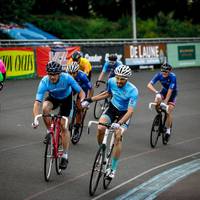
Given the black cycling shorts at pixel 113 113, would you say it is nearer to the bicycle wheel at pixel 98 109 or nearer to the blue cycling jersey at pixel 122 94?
the blue cycling jersey at pixel 122 94

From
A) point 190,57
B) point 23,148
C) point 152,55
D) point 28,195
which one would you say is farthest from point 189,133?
point 190,57

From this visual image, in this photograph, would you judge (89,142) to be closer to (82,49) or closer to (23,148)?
(23,148)

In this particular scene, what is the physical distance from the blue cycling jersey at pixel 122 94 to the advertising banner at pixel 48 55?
19.4 metres

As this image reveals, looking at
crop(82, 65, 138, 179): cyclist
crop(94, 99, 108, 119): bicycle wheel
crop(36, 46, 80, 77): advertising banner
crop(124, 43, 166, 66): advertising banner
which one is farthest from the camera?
crop(124, 43, 166, 66): advertising banner

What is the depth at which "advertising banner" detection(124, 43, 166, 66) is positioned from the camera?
117 feet

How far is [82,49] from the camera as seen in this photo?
3312cm

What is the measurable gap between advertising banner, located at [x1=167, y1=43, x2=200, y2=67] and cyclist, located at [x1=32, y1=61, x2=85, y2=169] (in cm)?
2804

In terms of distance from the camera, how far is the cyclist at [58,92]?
33.5ft

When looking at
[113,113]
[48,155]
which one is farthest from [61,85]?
[48,155]

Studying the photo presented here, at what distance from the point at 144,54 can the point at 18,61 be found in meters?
10.4

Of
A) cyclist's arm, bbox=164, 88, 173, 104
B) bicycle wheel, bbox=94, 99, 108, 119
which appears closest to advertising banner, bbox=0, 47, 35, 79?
bicycle wheel, bbox=94, 99, 108, 119

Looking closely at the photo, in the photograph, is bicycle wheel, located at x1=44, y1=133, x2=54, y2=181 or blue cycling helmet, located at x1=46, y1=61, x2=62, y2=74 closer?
bicycle wheel, located at x1=44, y1=133, x2=54, y2=181

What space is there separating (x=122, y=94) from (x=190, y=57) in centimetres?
3023

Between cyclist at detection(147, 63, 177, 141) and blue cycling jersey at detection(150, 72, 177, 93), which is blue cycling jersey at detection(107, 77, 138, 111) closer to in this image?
cyclist at detection(147, 63, 177, 141)
